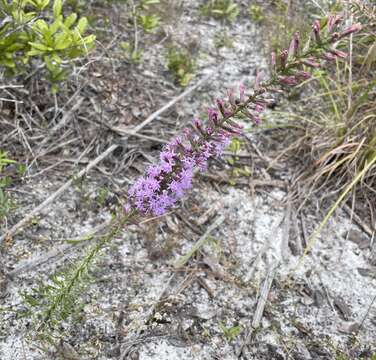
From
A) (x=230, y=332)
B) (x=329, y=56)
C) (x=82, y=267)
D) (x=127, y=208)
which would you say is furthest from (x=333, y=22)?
(x=230, y=332)

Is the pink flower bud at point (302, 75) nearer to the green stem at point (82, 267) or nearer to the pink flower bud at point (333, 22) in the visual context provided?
the pink flower bud at point (333, 22)

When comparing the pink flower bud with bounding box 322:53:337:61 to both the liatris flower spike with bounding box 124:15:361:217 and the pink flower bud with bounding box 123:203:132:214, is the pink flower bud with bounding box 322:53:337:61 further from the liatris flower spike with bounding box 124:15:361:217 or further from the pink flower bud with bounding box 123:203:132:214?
the pink flower bud with bounding box 123:203:132:214

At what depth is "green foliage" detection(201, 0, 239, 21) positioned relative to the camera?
17.3 ft

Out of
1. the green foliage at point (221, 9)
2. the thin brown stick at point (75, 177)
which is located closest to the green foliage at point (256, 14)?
the green foliage at point (221, 9)

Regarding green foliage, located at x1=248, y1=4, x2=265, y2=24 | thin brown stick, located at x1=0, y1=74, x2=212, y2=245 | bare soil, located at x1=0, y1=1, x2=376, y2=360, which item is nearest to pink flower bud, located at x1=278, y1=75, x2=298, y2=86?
bare soil, located at x1=0, y1=1, x2=376, y2=360

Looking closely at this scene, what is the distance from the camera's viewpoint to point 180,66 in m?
4.45

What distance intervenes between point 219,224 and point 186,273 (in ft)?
1.69

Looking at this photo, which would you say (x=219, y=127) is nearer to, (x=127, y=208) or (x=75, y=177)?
(x=127, y=208)

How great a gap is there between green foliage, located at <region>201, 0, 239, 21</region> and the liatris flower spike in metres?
3.45

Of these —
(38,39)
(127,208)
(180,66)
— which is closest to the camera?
(127,208)

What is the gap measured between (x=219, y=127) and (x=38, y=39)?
1.93m

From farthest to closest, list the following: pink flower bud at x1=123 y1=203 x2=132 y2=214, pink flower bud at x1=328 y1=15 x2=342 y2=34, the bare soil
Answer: the bare soil, pink flower bud at x1=123 y1=203 x2=132 y2=214, pink flower bud at x1=328 y1=15 x2=342 y2=34

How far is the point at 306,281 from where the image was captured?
10.6 ft

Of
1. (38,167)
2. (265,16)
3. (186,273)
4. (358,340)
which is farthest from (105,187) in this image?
(265,16)
